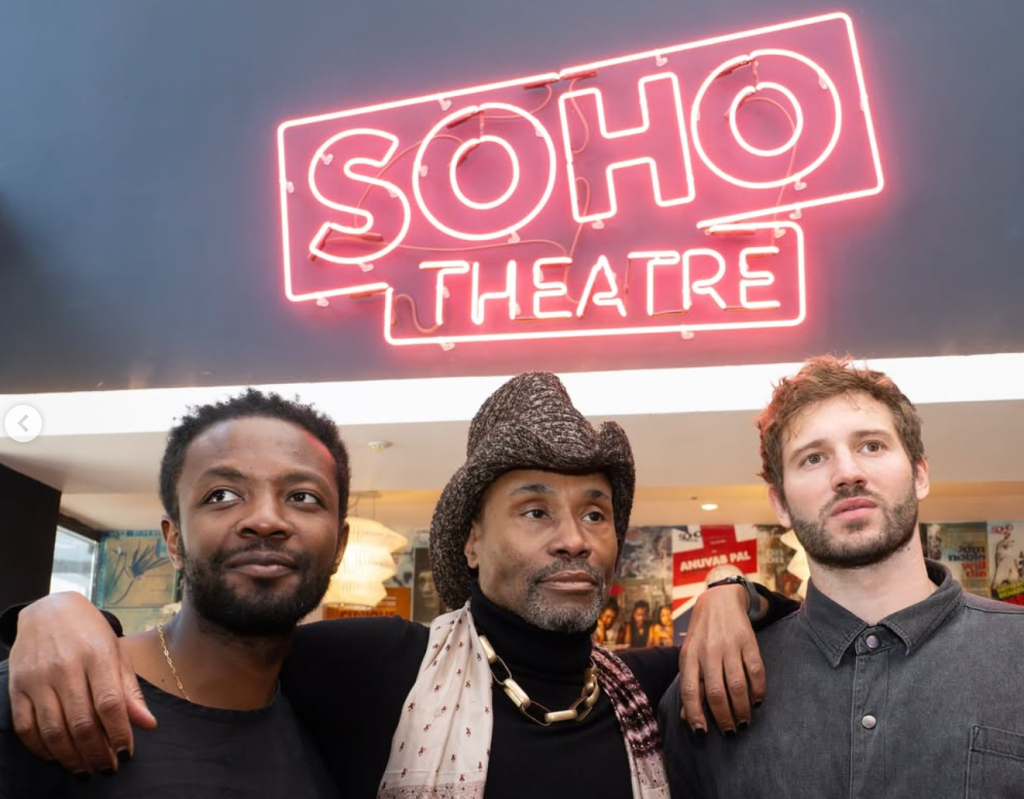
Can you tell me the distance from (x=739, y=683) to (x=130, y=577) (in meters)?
7.46

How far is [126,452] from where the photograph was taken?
5.50m

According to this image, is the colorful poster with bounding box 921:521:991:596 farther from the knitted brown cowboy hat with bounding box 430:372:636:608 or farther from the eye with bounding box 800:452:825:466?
the eye with bounding box 800:452:825:466

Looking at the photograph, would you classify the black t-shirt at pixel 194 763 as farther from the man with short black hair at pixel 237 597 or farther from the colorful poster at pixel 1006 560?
the colorful poster at pixel 1006 560

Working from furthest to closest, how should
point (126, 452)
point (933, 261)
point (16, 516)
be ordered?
point (16, 516)
point (126, 452)
point (933, 261)

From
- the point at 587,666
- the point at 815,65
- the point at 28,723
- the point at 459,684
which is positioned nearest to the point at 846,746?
the point at 587,666

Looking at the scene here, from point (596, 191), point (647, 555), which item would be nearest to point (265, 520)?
point (596, 191)

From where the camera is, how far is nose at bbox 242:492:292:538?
181 centimetres

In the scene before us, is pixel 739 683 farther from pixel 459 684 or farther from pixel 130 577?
pixel 130 577

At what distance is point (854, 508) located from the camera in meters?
1.95

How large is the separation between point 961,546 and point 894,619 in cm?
627

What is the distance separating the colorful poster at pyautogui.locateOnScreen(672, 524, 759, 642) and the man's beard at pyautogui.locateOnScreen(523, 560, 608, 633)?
5.73 m

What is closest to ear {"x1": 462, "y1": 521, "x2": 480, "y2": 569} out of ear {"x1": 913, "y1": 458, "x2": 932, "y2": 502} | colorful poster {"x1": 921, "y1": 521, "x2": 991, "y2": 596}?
ear {"x1": 913, "y1": 458, "x2": 932, "y2": 502}

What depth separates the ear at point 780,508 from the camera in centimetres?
208

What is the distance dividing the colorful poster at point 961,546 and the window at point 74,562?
20.4ft
